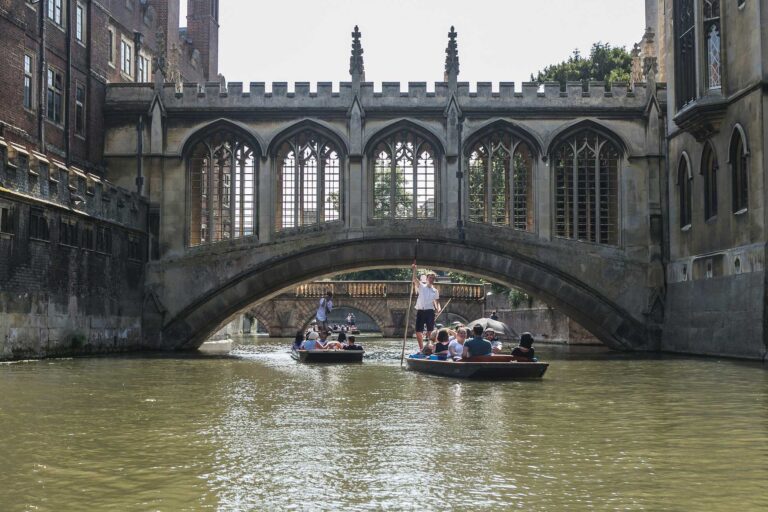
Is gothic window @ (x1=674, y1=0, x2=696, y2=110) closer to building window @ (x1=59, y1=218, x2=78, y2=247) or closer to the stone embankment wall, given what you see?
the stone embankment wall

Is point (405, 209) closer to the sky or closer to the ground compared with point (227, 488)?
closer to the sky

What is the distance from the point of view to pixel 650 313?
103 ft

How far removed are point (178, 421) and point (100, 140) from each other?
72.0 ft

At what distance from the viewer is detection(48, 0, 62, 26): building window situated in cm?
2835

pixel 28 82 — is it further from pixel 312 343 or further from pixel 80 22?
pixel 312 343

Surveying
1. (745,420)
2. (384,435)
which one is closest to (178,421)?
(384,435)

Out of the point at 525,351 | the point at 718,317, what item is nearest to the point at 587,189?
the point at 718,317

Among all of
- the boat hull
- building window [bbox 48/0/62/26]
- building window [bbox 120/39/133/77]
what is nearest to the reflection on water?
the boat hull

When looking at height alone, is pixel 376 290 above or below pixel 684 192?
below

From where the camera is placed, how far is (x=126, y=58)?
122 ft

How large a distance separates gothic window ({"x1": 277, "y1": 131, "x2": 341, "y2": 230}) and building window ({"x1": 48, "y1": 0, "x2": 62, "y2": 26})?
785cm

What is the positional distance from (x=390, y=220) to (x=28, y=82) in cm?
1158

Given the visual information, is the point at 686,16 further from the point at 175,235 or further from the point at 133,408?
the point at 133,408

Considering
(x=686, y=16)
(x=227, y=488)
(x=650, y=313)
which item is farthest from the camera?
Result: (x=650, y=313)
